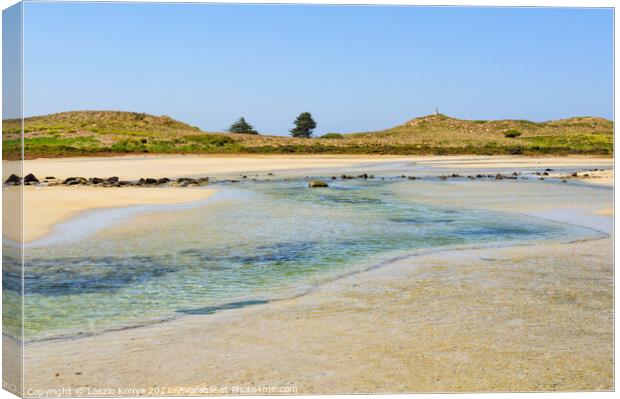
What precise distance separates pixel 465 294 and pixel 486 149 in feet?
155

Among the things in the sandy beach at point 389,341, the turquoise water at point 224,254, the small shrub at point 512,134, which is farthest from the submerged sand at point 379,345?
the small shrub at point 512,134

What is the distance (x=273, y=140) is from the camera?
60031mm

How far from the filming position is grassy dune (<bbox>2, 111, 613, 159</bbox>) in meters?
46.4

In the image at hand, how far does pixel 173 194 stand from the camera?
22094 mm

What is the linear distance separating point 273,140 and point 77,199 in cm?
4108

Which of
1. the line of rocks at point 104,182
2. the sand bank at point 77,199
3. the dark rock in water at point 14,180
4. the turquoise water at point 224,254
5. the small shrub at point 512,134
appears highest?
the small shrub at point 512,134

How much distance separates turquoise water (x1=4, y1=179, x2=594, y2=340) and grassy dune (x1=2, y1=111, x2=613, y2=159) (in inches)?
1032

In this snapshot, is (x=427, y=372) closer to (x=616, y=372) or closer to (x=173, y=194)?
(x=616, y=372)

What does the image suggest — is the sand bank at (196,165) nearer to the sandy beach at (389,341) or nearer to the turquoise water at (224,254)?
the turquoise water at (224,254)

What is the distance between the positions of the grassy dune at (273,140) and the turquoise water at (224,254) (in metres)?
26.2

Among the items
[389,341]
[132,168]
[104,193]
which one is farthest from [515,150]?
[389,341]

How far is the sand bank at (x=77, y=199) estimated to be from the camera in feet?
48.2

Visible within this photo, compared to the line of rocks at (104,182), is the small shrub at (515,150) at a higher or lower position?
higher

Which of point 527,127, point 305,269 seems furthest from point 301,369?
point 527,127
